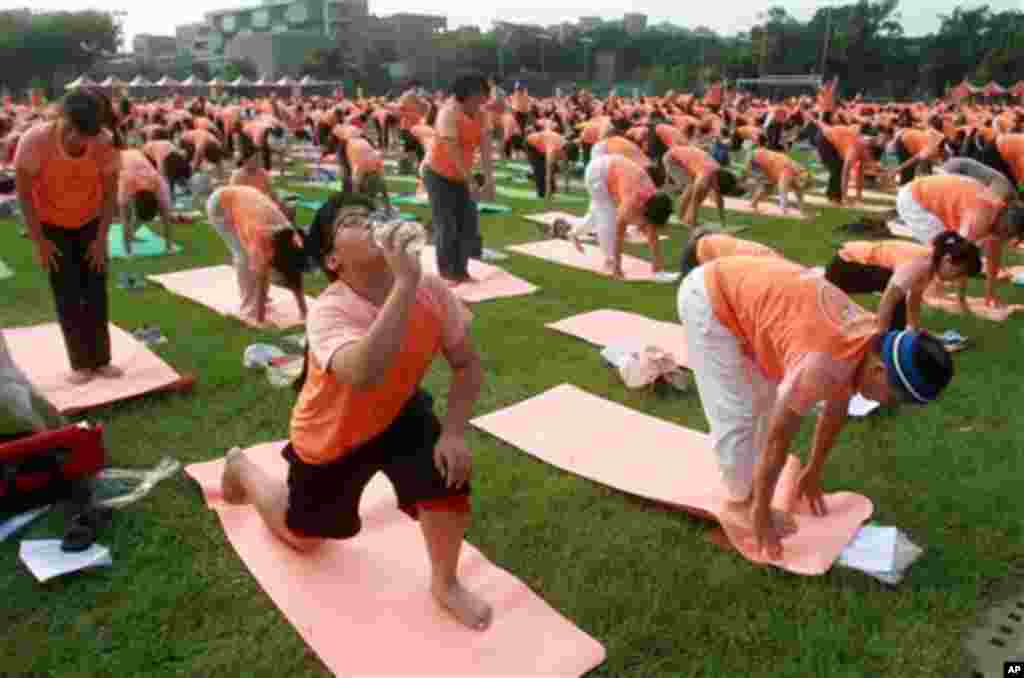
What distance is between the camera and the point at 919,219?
511 cm

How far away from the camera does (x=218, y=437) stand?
3248mm

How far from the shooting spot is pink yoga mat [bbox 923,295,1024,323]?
4.99m

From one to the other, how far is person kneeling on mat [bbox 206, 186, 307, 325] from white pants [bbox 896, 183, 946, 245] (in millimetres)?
3882

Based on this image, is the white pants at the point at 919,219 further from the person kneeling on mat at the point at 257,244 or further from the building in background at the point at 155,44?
the building in background at the point at 155,44

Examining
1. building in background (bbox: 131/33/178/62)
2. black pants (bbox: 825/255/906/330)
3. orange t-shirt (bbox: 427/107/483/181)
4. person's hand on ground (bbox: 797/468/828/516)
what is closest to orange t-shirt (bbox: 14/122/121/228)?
orange t-shirt (bbox: 427/107/483/181)

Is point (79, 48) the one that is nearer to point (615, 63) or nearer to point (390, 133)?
point (615, 63)

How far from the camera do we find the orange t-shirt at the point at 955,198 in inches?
185

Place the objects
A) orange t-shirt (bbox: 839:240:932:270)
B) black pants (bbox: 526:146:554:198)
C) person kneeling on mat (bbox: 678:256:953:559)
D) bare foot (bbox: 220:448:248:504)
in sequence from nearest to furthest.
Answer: person kneeling on mat (bbox: 678:256:953:559), bare foot (bbox: 220:448:248:504), orange t-shirt (bbox: 839:240:932:270), black pants (bbox: 526:146:554:198)

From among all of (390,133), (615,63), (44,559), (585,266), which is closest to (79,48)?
(615,63)

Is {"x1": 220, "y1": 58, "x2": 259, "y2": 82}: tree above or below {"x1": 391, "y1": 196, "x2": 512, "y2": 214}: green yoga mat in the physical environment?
above

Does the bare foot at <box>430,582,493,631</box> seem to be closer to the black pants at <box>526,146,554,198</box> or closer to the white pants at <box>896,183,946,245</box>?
the white pants at <box>896,183,946,245</box>

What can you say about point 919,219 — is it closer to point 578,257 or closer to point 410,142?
point 578,257

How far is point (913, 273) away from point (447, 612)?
239cm

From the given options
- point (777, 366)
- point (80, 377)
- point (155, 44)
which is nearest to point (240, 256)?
point (80, 377)
